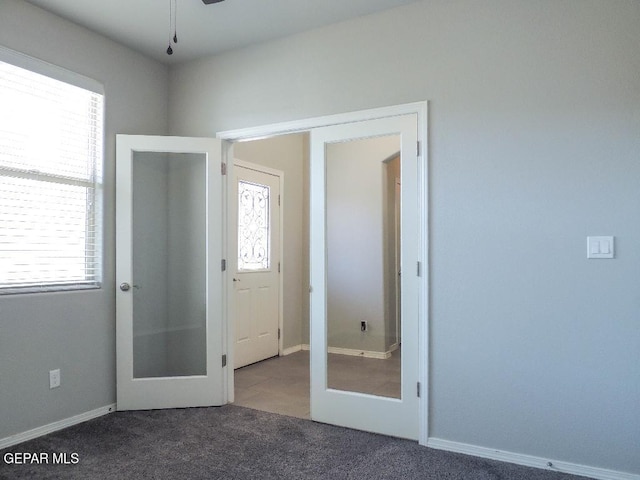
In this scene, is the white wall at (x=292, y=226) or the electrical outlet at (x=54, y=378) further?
the white wall at (x=292, y=226)

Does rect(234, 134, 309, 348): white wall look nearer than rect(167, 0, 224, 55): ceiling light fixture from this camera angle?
No

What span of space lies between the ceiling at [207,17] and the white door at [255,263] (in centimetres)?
151

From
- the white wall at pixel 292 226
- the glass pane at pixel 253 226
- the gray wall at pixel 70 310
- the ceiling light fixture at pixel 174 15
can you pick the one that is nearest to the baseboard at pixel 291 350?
the white wall at pixel 292 226

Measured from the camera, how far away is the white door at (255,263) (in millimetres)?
5020

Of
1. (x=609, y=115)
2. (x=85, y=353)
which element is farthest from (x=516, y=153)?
(x=85, y=353)

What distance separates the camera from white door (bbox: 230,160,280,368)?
502cm

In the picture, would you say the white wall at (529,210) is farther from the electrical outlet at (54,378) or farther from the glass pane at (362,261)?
the electrical outlet at (54,378)

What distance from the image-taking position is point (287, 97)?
359 cm

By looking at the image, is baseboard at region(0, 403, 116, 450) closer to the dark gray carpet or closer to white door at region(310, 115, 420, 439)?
the dark gray carpet

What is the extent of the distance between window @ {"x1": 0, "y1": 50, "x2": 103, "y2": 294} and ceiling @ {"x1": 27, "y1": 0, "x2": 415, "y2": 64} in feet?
1.43

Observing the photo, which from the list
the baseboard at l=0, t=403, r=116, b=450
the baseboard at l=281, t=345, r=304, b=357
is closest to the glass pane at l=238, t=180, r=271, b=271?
the baseboard at l=281, t=345, r=304, b=357

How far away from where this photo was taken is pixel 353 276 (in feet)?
11.3

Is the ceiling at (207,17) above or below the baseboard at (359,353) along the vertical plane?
above

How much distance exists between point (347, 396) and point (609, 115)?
7.70 ft
